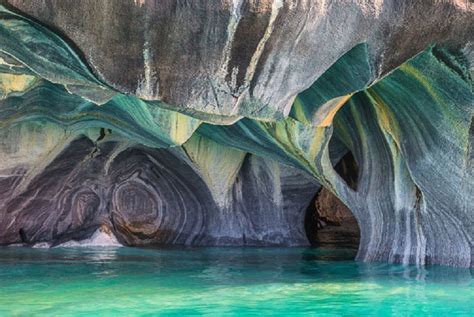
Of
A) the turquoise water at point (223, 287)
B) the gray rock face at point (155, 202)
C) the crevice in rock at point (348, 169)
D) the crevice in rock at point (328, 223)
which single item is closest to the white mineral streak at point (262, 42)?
the turquoise water at point (223, 287)

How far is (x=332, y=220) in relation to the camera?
445 inches

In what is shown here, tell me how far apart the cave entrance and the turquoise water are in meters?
2.23

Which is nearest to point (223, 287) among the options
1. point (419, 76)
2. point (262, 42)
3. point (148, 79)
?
point (148, 79)

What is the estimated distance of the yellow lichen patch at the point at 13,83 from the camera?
5.52m

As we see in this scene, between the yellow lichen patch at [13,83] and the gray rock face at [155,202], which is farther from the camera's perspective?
the gray rock face at [155,202]

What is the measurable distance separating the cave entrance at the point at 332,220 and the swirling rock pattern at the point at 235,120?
50 centimetres

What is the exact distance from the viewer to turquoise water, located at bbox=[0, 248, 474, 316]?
155 inches

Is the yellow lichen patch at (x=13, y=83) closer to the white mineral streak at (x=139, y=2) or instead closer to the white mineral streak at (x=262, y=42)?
the white mineral streak at (x=139, y=2)

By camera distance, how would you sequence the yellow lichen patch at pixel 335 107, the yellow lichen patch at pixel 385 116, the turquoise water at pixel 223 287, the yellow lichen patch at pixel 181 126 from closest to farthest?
the turquoise water at pixel 223 287 < the yellow lichen patch at pixel 335 107 < the yellow lichen patch at pixel 385 116 < the yellow lichen patch at pixel 181 126

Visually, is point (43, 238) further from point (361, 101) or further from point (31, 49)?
point (31, 49)

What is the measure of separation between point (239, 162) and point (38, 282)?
14.6 feet

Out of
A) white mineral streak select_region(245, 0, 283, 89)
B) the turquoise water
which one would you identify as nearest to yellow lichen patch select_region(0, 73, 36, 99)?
the turquoise water

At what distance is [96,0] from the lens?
3.76m

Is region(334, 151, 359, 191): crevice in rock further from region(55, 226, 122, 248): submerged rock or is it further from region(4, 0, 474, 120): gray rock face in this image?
region(4, 0, 474, 120): gray rock face
